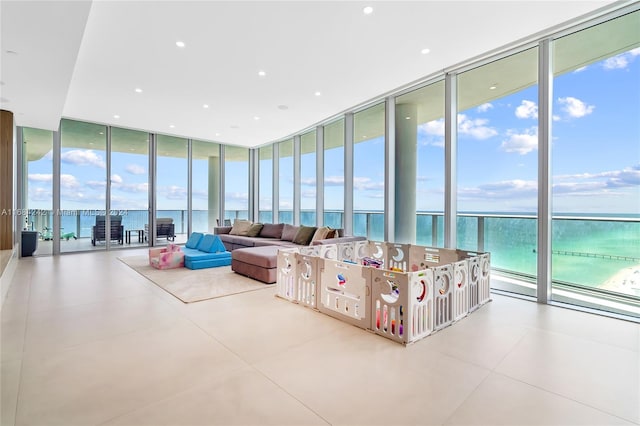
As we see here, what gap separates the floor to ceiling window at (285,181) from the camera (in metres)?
8.87

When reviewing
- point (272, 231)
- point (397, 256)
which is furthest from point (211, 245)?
point (397, 256)

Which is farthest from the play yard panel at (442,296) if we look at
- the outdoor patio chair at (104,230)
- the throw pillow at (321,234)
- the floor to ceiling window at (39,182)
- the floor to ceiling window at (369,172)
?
the floor to ceiling window at (39,182)

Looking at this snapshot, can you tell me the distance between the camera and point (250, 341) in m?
2.57

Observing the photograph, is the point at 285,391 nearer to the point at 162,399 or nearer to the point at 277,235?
the point at 162,399

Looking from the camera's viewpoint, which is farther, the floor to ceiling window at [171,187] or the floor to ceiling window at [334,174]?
the floor to ceiling window at [171,187]

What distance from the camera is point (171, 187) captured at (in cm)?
903

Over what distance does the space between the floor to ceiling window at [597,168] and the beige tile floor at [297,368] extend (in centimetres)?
88

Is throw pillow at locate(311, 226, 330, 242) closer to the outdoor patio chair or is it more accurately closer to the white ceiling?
the white ceiling

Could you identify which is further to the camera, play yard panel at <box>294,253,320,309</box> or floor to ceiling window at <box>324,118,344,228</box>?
floor to ceiling window at <box>324,118,344,228</box>

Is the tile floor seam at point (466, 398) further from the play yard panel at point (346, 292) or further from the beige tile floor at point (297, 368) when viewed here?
the play yard panel at point (346, 292)

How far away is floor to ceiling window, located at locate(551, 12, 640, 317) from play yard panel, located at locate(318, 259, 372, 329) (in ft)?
8.57

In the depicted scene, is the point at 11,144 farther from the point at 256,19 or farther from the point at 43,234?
the point at 256,19

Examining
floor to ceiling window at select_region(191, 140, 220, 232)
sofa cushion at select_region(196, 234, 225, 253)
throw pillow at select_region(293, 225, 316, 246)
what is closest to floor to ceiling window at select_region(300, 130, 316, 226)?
throw pillow at select_region(293, 225, 316, 246)

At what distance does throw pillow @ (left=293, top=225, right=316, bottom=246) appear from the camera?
6289mm
